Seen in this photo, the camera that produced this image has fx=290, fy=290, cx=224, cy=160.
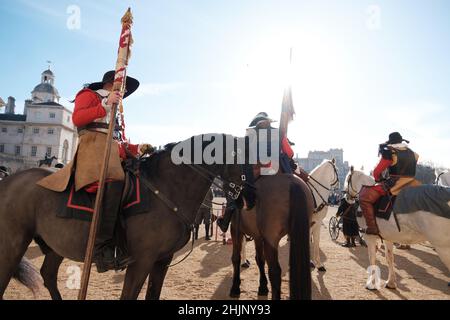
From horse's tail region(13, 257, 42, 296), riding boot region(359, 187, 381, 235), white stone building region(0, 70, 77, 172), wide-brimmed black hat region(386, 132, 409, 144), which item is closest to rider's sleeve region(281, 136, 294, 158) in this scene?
riding boot region(359, 187, 381, 235)

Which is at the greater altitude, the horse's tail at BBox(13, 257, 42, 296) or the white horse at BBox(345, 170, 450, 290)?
the white horse at BBox(345, 170, 450, 290)

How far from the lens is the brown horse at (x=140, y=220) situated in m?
3.55

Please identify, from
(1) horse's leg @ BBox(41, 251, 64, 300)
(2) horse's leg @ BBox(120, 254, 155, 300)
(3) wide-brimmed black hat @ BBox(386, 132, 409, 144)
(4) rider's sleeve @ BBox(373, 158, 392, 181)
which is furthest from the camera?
(3) wide-brimmed black hat @ BBox(386, 132, 409, 144)

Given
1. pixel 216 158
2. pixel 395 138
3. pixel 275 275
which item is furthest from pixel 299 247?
pixel 395 138

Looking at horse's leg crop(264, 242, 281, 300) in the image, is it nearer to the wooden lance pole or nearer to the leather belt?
the wooden lance pole

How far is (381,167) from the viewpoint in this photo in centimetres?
679

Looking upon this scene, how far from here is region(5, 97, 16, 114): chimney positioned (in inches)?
2955

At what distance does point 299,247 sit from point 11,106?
303 ft

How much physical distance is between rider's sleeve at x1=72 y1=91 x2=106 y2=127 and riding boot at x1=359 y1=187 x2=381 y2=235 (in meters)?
6.02

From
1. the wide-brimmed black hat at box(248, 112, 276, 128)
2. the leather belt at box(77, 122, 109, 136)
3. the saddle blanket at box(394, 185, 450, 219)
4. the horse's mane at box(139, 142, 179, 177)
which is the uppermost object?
the wide-brimmed black hat at box(248, 112, 276, 128)

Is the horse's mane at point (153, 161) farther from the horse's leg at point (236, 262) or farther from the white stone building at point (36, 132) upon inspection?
the white stone building at point (36, 132)

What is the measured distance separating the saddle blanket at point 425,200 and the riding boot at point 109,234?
5462 millimetres

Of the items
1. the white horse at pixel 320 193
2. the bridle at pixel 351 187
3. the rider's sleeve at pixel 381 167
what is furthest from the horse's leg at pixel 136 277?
the bridle at pixel 351 187
